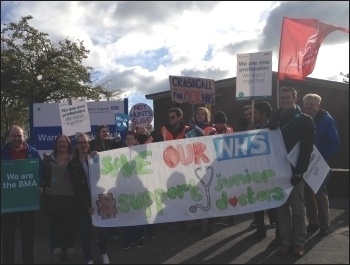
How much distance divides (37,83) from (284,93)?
80.7 feet

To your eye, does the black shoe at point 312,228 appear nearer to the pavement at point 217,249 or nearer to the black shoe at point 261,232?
the pavement at point 217,249

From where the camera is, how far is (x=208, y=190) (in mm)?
5746

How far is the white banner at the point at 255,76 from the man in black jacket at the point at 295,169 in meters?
1.74

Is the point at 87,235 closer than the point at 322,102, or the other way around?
the point at 87,235

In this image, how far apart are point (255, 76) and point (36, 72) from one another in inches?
931

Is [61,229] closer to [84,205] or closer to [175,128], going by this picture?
[84,205]

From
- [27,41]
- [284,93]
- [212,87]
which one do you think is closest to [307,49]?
[212,87]

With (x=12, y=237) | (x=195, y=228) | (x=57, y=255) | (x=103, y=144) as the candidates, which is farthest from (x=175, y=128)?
(x=12, y=237)

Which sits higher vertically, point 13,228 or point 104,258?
point 13,228

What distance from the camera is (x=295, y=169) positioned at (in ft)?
17.8

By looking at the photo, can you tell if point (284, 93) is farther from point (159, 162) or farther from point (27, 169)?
point (27, 169)

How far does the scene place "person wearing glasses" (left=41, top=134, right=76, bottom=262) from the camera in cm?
557

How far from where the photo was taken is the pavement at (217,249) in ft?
17.2

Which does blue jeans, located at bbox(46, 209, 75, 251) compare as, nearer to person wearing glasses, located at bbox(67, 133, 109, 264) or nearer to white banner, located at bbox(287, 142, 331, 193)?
person wearing glasses, located at bbox(67, 133, 109, 264)
